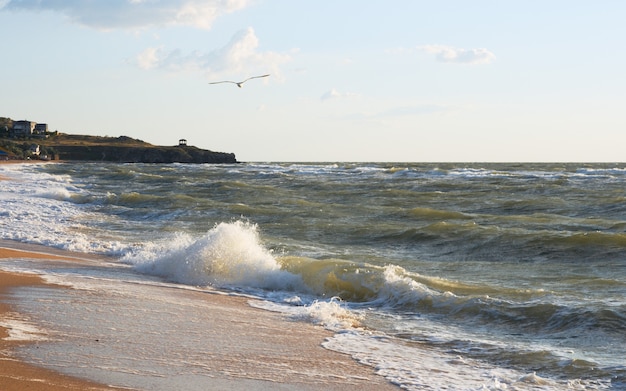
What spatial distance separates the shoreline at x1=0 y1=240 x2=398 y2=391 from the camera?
20.6ft

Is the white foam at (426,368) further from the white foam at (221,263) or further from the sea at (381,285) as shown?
the white foam at (221,263)

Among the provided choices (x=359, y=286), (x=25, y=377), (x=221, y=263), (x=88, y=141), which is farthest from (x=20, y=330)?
(x=88, y=141)

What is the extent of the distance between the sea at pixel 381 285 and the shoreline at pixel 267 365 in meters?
0.22

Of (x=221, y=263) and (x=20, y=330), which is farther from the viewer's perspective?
(x=221, y=263)

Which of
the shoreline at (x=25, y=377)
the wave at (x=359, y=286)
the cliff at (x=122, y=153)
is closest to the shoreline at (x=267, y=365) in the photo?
the shoreline at (x=25, y=377)

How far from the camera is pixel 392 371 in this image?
24.2 feet

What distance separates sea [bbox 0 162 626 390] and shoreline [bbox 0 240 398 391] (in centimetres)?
22

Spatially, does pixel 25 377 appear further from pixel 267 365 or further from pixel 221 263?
pixel 221 263

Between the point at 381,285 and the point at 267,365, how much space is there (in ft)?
15.2

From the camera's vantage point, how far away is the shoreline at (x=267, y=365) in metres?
6.28

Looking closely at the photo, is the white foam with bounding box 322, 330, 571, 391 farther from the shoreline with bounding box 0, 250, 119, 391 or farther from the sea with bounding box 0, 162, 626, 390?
the shoreline with bounding box 0, 250, 119, 391

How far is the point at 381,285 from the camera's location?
38.6ft

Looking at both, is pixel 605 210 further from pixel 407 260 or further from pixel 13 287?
pixel 13 287

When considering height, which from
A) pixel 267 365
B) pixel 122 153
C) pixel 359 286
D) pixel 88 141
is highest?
pixel 88 141
